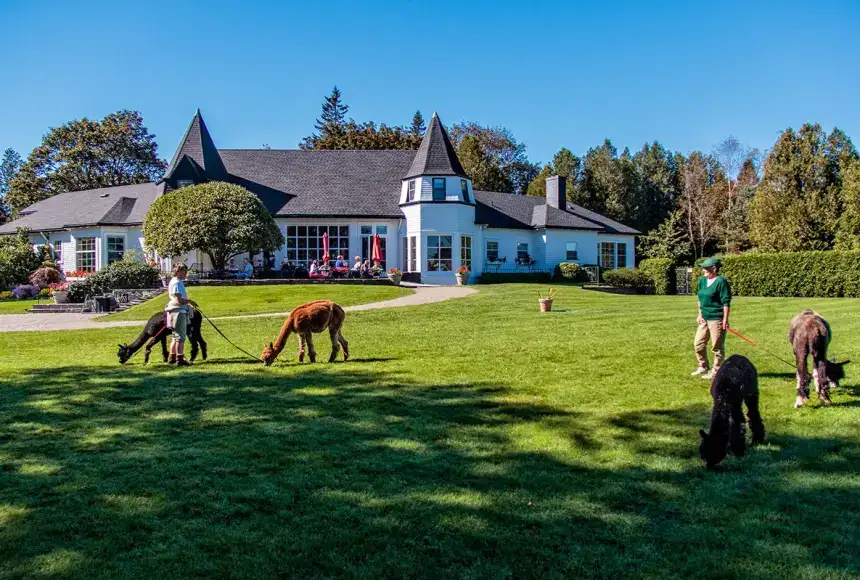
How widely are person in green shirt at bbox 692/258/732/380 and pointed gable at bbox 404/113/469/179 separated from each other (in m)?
28.0

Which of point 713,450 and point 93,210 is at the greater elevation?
point 93,210

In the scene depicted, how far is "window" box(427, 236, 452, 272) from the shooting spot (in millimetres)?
37469

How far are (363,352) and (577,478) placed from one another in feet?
26.6

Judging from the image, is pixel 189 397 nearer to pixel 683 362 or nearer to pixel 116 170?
pixel 683 362

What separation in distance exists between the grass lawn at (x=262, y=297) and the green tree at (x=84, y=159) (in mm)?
37142

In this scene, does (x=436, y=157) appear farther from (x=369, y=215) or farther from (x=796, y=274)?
(x=796, y=274)

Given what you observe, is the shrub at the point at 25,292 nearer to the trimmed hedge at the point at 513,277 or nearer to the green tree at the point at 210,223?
the green tree at the point at 210,223

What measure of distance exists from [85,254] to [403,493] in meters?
40.3

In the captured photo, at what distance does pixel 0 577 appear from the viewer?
13.2ft

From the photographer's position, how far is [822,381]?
318 inches

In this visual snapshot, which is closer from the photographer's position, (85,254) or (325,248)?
(325,248)

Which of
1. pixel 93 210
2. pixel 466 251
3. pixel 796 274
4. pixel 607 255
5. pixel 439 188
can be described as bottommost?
pixel 796 274

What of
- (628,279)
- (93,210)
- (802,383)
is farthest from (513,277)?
(802,383)

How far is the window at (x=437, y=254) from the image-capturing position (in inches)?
1475
